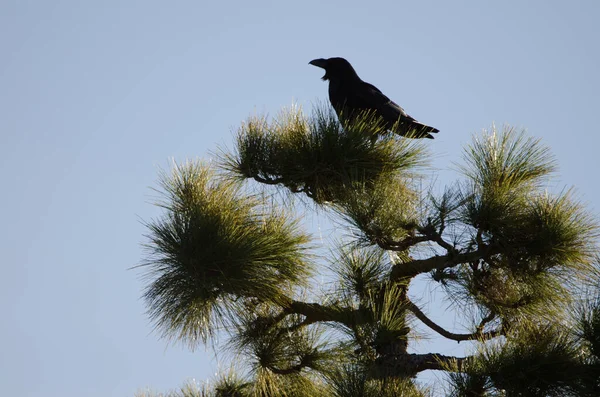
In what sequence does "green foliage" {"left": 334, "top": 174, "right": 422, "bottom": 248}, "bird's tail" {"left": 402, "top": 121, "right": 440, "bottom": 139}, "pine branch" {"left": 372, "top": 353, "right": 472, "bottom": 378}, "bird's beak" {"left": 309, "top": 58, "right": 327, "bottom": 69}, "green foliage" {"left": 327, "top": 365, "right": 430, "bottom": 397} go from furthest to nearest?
"bird's beak" {"left": 309, "top": 58, "right": 327, "bottom": 69} < "bird's tail" {"left": 402, "top": 121, "right": 440, "bottom": 139} < "green foliage" {"left": 334, "top": 174, "right": 422, "bottom": 248} < "pine branch" {"left": 372, "top": 353, "right": 472, "bottom": 378} < "green foliage" {"left": 327, "top": 365, "right": 430, "bottom": 397}

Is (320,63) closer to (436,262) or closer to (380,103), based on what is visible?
(380,103)

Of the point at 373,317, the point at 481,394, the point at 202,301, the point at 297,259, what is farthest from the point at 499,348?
the point at 202,301

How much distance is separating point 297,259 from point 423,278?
0.48 meters

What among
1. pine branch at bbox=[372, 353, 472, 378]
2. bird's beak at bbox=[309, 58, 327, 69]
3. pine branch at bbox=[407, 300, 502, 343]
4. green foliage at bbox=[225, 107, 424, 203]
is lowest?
pine branch at bbox=[372, 353, 472, 378]

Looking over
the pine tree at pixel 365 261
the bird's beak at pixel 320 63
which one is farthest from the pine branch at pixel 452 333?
the bird's beak at pixel 320 63

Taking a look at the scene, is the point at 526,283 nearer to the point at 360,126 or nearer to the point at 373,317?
the point at 373,317

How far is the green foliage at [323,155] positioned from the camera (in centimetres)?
308

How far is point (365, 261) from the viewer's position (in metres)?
3.18

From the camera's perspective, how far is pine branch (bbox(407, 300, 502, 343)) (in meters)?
3.08

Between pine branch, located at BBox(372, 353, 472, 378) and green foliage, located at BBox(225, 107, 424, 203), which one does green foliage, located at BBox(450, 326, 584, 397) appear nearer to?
pine branch, located at BBox(372, 353, 472, 378)

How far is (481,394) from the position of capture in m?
2.64

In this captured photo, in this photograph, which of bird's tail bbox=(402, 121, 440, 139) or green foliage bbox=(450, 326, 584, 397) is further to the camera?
bird's tail bbox=(402, 121, 440, 139)

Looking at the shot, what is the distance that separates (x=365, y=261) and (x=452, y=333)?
42cm

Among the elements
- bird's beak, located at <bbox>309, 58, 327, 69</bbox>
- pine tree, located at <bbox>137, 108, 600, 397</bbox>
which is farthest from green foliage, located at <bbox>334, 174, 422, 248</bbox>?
bird's beak, located at <bbox>309, 58, 327, 69</bbox>
